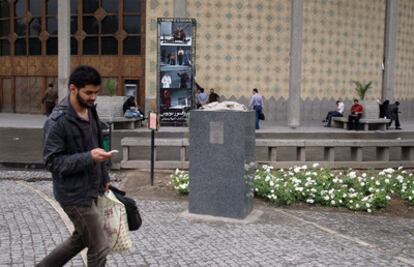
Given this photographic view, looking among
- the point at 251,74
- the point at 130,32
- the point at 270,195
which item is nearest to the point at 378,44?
the point at 251,74

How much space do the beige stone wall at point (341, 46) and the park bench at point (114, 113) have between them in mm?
9957

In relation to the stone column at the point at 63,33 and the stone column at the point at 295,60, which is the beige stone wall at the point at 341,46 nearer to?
the stone column at the point at 295,60

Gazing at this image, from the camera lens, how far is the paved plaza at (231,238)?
566cm

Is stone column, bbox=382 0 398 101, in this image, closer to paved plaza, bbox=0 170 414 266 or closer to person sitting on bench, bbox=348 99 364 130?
person sitting on bench, bbox=348 99 364 130


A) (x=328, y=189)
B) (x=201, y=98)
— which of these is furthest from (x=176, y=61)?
(x=328, y=189)

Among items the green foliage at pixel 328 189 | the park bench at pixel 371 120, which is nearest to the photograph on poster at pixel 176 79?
the park bench at pixel 371 120

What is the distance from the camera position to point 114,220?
4273 millimetres

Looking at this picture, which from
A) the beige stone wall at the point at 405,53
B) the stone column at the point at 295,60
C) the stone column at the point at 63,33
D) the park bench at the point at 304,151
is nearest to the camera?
the park bench at the point at 304,151

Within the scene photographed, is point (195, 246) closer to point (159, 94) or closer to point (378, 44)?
point (159, 94)

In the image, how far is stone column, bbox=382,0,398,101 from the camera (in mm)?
30375

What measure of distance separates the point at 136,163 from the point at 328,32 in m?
19.8

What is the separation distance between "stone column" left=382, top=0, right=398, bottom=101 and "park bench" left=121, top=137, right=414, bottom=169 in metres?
18.3

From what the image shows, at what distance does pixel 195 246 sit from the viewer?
20.1 ft

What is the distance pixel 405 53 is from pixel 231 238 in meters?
29.1
